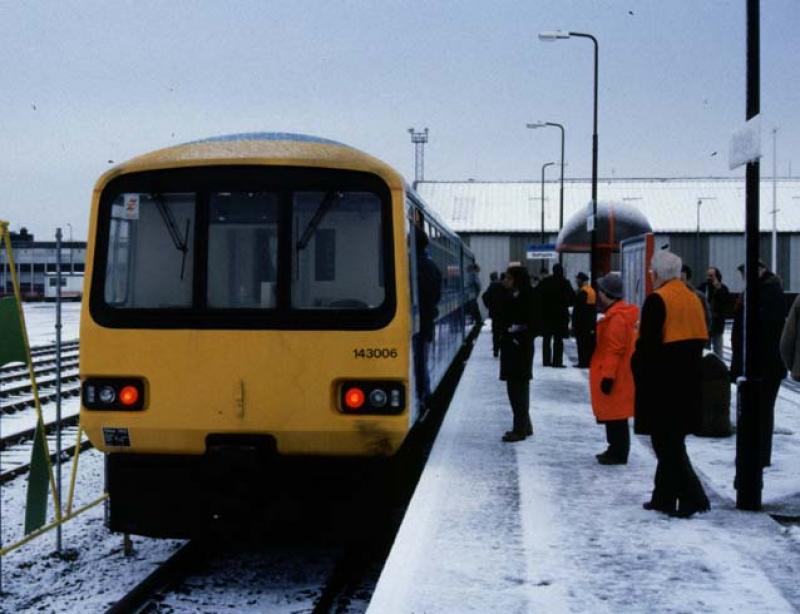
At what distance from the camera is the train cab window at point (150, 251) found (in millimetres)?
7250

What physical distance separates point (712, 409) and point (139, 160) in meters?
6.48

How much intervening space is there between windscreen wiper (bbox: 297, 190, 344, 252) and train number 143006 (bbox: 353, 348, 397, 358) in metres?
0.77

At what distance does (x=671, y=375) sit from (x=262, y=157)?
9.73 feet

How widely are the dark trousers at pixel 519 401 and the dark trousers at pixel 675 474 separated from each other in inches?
133

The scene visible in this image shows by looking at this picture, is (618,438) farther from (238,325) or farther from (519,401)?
(238,325)

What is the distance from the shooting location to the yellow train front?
704 centimetres

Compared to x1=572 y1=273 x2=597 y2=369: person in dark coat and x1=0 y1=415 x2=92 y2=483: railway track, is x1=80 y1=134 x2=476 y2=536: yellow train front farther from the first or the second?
x1=0 y1=415 x2=92 y2=483: railway track

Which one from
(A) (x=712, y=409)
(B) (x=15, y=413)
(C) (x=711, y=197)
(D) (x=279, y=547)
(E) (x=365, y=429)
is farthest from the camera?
(C) (x=711, y=197)

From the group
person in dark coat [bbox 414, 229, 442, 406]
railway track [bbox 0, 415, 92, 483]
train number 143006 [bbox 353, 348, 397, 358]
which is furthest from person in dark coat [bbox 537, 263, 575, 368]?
train number 143006 [bbox 353, 348, 397, 358]

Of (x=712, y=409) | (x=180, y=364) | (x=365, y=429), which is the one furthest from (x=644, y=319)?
(x=712, y=409)

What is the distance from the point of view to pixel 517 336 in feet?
34.7

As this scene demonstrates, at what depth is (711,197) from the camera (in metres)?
61.2

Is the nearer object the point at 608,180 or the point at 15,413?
the point at 15,413

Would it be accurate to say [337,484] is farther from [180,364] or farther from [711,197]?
[711,197]
